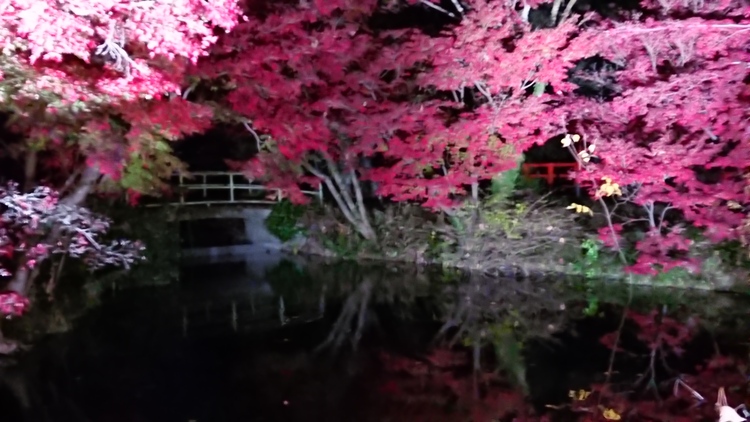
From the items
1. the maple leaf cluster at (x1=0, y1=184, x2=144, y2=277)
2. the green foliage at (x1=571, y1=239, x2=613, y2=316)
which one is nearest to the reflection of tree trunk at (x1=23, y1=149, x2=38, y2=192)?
the maple leaf cluster at (x1=0, y1=184, x2=144, y2=277)

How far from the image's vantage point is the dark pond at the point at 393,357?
15.3ft

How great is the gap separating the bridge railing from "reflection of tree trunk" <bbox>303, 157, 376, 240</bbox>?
1108mm

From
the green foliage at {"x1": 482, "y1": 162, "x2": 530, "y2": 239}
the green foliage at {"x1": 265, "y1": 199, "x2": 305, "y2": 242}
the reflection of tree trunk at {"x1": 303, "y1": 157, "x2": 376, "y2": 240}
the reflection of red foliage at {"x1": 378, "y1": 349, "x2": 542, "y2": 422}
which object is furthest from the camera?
the green foliage at {"x1": 265, "y1": 199, "x2": 305, "y2": 242}

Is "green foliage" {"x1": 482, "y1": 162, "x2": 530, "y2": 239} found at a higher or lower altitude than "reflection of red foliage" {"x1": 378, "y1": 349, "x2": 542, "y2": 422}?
higher

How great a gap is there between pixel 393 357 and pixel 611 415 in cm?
209

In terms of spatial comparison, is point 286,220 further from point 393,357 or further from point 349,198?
point 393,357

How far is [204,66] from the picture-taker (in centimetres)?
664

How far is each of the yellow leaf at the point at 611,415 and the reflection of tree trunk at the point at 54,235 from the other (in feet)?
16.8

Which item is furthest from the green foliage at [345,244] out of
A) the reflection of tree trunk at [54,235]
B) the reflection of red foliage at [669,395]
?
the reflection of red foliage at [669,395]

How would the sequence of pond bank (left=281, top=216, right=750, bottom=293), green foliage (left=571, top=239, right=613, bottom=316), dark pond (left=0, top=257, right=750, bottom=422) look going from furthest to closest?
1. green foliage (left=571, top=239, right=613, bottom=316)
2. pond bank (left=281, top=216, right=750, bottom=293)
3. dark pond (left=0, top=257, right=750, bottom=422)

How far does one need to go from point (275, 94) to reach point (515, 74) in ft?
10.8

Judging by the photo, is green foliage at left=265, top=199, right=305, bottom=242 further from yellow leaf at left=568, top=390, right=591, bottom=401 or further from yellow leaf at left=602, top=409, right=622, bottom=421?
yellow leaf at left=602, top=409, right=622, bottom=421

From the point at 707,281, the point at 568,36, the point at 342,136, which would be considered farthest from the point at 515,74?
the point at 707,281

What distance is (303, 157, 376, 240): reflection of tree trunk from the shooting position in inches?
426
